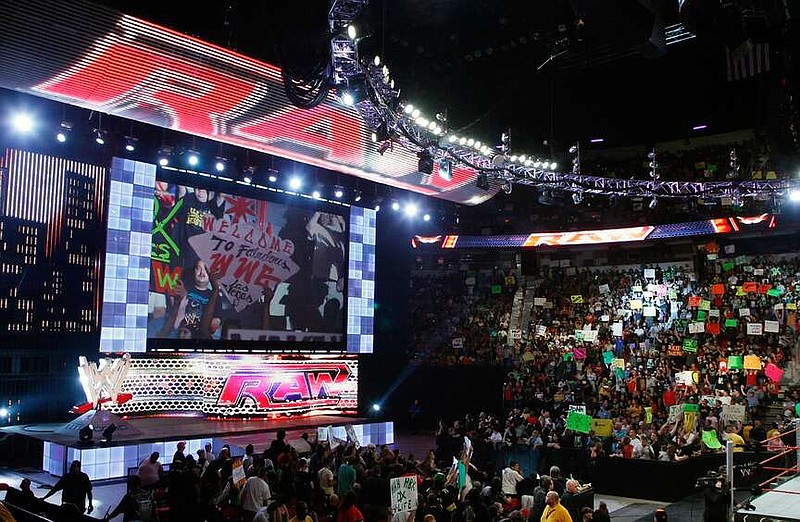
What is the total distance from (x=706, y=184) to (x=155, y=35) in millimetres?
12059

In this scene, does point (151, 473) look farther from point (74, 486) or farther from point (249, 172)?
point (249, 172)

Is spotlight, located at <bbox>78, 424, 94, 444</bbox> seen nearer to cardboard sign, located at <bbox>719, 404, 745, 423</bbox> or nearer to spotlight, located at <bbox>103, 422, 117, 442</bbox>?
spotlight, located at <bbox>103, 422, 117, 442</bbox>

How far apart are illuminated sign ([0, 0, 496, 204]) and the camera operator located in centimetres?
908

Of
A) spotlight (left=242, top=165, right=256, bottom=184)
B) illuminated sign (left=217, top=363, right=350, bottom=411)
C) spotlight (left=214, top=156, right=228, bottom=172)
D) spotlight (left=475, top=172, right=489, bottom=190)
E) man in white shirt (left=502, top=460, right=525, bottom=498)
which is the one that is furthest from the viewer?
illuminated sign (left=217, top=363, right=350, bottom=411)

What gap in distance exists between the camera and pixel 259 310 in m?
19.3

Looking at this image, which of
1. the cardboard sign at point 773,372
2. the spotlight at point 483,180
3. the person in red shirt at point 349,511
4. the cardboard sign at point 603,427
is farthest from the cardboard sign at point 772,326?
the person in red shirt at point 349,511

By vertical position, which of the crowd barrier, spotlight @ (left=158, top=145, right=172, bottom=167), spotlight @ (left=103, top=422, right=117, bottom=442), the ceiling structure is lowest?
the crowd barrier

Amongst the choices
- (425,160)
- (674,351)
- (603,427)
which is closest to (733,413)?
(603,427)

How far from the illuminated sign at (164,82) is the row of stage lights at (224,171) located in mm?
1447

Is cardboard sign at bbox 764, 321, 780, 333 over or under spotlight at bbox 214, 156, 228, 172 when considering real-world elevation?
under

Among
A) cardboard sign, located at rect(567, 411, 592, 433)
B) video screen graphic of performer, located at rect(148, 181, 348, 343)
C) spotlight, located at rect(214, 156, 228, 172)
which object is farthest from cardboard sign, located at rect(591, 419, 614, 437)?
spotlight, located at rect(214, 156, 228, 172)

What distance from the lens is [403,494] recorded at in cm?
863

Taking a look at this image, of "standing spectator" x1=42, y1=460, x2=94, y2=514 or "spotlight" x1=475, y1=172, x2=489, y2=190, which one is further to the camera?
"spotlight" x1=475, y1=172, x2=489, y2=190

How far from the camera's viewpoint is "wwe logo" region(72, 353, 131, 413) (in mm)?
15227
